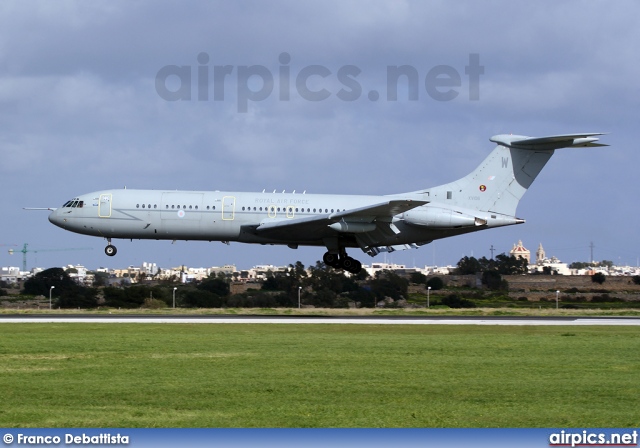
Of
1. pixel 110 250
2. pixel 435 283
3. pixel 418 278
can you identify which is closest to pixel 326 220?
pixel 110 250

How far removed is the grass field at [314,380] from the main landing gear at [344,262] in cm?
1610

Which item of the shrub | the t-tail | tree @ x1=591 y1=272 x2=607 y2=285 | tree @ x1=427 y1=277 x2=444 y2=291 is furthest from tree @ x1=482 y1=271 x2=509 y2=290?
the t-tail

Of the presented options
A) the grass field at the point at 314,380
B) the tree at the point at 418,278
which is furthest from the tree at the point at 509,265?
the grass field at the point at 314,380

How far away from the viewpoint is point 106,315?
43.7m

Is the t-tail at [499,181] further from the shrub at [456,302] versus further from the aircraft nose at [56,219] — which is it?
the aircraft nose at [56,219]

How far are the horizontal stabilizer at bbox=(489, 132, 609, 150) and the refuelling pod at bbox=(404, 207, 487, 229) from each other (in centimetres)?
488

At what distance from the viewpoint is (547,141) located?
153 ft

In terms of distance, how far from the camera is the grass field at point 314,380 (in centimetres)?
1553

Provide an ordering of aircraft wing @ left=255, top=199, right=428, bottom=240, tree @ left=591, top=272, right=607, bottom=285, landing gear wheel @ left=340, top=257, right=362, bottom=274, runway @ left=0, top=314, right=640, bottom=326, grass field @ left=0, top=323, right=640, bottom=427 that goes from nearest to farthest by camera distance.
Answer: grass field @ left=0, top=323, right=640, bottom=427, runway @ left=0, top=314, right=640, bottom=326, aircraft wing @ left=255, top=199, right=428, bottom=240, landing gear wheel @ left=340, top=257, right=362, bottom=274, tree @ left=591, top=272, right=607, bottom=285

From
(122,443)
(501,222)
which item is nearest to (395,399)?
(122,443)

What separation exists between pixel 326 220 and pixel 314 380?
Result: 2510 cm

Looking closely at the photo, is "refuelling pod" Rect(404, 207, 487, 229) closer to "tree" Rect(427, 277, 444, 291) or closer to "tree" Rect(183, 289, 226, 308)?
"tree" Rect(183, 289, 226, 308)

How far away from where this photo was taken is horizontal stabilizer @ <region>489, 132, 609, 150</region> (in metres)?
45.1

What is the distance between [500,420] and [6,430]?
24.8 feet
